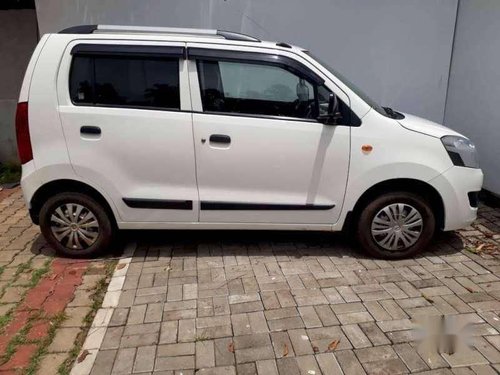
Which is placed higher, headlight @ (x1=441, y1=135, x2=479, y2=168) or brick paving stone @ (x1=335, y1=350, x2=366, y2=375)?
headlight @ (x1=441, y1=135, x2=479, y2=168)

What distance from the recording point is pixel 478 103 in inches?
221

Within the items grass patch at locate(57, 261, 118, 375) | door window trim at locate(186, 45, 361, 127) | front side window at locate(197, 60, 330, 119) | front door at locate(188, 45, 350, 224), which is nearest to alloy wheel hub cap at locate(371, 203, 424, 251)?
front door at locate(188, 45, 350, 224)

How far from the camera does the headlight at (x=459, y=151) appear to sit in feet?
12.1

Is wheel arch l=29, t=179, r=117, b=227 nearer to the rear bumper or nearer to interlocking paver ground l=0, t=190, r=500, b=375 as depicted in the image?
interlocking paver ground l=0, t=190, r=500, b=375

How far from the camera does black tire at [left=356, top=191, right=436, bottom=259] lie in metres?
3.76

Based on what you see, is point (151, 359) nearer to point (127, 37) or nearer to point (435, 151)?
point (127, 37)

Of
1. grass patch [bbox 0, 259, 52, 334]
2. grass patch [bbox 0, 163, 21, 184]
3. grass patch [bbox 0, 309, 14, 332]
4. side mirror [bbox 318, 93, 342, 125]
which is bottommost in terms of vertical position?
grass patch [bbox 0, 309, 14, 332]

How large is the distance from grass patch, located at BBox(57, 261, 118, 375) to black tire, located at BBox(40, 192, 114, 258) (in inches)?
8.6

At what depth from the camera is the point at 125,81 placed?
3629mm

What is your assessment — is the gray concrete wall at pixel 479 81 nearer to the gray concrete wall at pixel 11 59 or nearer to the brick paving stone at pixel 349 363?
the brick paving stone at pixel 349 363

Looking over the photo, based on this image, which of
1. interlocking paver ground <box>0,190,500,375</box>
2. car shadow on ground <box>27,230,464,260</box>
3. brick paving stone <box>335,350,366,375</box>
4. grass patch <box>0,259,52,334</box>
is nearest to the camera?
brick paving stone <box>335,350,366,375</box>

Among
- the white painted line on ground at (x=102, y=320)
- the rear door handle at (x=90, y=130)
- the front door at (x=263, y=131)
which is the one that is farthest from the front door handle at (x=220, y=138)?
the white painted line on ground at (x=102, y=320)

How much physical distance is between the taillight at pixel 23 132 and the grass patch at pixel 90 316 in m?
1.19

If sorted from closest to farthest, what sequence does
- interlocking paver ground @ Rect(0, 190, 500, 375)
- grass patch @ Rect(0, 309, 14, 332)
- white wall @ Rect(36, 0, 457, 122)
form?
interlocking paver ground @ Rect(0, 190, 500, 375) → grass patch @ Rect(0, 309, 14, 332) → white wall @ Rect(36, 0, 457, 122)
